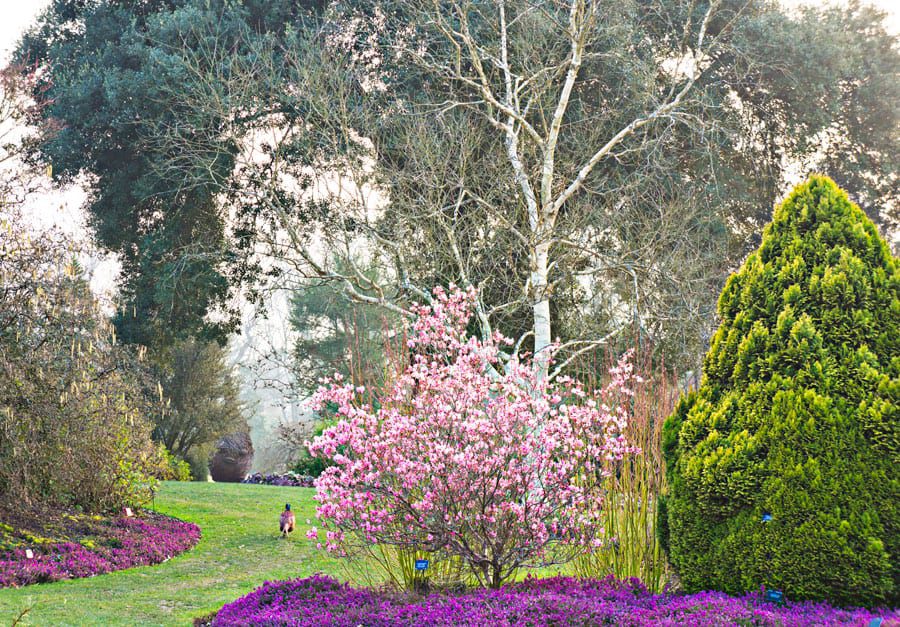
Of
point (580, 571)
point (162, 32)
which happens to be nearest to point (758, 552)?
point (580, 571)

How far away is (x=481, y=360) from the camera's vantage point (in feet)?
16.4

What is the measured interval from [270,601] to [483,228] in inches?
279

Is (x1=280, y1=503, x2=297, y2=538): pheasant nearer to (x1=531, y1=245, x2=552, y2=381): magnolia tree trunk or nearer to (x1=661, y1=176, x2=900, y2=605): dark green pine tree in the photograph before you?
(x1=531, y1=245, x2=552, y2=381): magnolia tree trunk

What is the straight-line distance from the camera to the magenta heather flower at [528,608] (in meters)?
3.31

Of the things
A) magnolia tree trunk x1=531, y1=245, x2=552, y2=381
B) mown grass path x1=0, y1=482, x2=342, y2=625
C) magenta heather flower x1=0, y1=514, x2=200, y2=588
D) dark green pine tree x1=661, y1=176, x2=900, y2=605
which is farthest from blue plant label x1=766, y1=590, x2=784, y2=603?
magenta heather flower x1=0, y1=514, x2=200, y2=588

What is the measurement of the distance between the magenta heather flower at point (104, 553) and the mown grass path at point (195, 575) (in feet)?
0.52

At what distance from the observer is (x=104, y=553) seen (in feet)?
24.6

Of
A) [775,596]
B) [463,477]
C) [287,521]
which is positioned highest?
[463,477]

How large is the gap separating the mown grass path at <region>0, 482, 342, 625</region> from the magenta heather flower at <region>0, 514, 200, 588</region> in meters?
0.16

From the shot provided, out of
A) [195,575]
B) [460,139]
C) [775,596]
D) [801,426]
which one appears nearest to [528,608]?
[775,596]

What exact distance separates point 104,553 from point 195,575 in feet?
3.82

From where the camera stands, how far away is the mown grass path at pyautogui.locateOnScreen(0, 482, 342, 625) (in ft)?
17.4

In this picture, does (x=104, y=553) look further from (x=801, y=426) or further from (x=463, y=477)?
(x=801, y=426)

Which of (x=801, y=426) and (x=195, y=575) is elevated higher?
(x=801, y=426)
